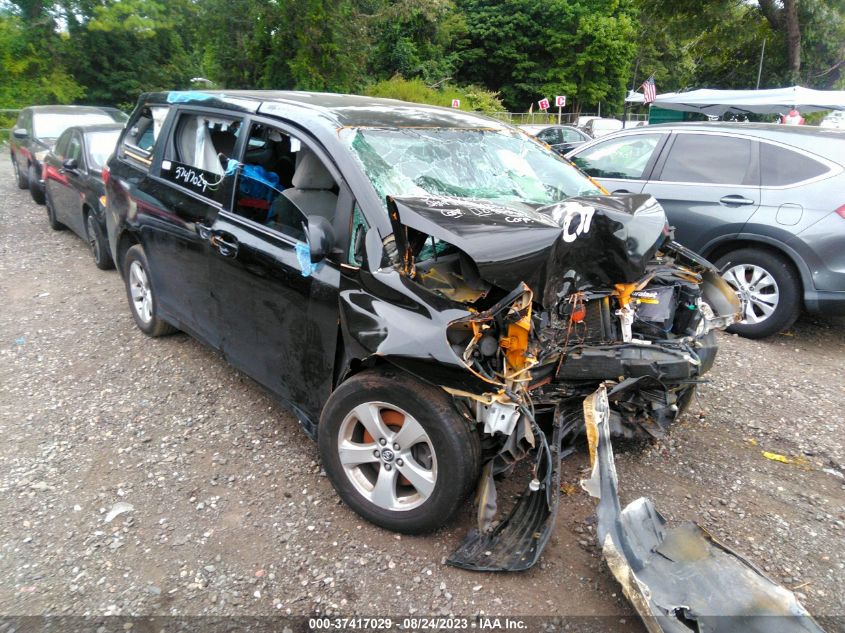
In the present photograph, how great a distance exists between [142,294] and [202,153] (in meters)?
1.52

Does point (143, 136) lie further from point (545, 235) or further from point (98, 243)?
point (545, 235)

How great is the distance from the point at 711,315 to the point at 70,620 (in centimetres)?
352

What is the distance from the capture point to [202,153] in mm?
4062

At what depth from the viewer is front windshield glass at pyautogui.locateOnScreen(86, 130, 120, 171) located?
6.97 meters

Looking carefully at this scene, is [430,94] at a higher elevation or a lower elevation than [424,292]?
higher

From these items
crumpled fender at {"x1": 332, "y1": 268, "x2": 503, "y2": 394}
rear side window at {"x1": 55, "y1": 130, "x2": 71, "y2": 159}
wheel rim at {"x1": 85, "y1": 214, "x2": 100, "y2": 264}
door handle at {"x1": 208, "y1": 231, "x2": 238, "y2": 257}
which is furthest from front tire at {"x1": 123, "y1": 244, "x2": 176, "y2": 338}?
rear side window at {"x1": 55, "y1": 130, "x2": 71, "y2": 159}

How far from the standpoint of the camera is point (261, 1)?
2106 centimetres

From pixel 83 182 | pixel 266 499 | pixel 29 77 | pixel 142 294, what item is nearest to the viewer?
pixel 266 499

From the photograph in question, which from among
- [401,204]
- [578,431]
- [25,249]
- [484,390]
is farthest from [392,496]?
[25,249]

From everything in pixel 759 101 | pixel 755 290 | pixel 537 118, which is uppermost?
pixel 537 118

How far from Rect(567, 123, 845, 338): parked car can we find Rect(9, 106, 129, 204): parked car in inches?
386

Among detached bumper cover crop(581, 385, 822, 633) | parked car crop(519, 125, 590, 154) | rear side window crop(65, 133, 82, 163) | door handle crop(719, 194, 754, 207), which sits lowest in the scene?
detached bumper cover crop(581, 385, 822, 633)

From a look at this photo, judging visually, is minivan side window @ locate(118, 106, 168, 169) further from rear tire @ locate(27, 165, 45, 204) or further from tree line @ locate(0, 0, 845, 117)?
tree line @ locate(0, 0, 845, 117)

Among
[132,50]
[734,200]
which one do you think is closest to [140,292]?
[734,200]
